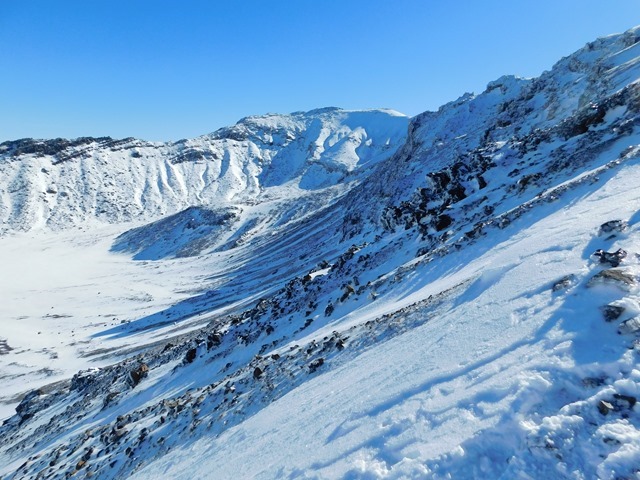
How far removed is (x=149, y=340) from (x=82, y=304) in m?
38.1

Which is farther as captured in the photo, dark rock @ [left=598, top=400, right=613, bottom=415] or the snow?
the snow

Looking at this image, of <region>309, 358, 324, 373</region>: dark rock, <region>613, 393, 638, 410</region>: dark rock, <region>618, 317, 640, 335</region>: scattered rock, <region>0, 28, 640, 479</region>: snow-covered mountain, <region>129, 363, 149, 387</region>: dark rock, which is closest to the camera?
<region>613, 393, 638, 410</region>: dark rock

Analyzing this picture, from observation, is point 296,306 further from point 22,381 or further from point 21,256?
point 21,256

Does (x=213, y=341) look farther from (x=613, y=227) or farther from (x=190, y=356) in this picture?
(x=613, y=227)

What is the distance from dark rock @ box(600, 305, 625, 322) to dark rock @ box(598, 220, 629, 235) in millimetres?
3968

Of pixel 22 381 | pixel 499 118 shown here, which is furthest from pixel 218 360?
pixel 499 118

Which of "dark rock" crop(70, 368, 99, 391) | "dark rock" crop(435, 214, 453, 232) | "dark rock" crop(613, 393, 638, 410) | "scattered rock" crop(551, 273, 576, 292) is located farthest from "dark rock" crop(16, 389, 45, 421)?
"dark rock" crop(613, 393, 638, 410)

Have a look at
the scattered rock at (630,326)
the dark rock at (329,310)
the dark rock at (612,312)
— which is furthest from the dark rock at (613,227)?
the dark rock at (329,310)

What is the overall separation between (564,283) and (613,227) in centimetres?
294

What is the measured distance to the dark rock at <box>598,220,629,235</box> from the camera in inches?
372

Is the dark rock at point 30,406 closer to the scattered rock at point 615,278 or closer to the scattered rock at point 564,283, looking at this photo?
the scattered rock at point 564,283

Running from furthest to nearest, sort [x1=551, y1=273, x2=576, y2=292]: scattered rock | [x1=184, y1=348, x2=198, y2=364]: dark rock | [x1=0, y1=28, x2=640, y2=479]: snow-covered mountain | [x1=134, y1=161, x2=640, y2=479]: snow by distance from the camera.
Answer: [x1=184, y1=348, x2=198, y2=364]: dark rock
[x1=551, y1=273, x2=576, y2=292]: scattered rock
[x1=0, y1=28, x2=640, y2=479]: snow-covered mountain
[x1=134, y1=161, x2=640, y2=479]: snow

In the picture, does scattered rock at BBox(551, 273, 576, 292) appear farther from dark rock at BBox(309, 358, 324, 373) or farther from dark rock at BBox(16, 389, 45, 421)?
dark rock at BBox(16, 389, 45, 421)

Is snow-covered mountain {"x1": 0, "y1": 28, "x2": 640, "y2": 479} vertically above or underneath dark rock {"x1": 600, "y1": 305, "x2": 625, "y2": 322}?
underneath
